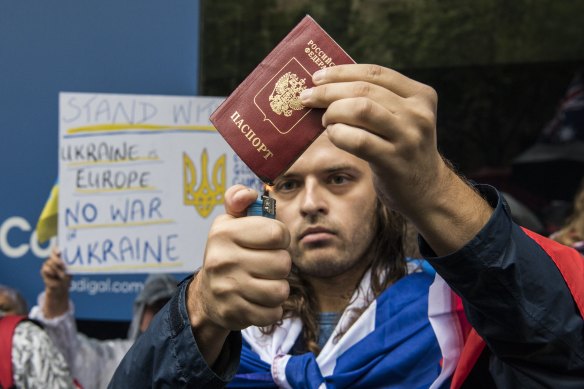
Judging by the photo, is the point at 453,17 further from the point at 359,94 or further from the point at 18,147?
the point at 359,94

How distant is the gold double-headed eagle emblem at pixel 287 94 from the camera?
1211mm

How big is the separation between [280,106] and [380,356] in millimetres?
816

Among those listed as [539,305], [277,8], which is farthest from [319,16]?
[539,305]

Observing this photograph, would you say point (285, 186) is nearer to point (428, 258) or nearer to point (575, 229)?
point (428, 258)

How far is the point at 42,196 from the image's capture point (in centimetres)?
354

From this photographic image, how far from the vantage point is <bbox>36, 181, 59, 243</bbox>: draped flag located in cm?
336

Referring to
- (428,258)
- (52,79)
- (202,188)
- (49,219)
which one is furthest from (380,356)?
(52,79)

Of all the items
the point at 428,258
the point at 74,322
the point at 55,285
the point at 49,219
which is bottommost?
the point at 74,322

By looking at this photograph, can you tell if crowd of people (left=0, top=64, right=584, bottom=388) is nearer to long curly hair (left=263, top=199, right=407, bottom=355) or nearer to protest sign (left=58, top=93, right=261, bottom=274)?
long curly hair (left=263, top=199, right=407, bottom=355)

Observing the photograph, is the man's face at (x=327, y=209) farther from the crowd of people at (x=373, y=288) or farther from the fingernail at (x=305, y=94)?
the fingernail at (x=305, y=94)

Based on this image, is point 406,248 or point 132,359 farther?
point 406,248

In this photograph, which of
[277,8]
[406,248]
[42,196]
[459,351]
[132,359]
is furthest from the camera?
[277,8]

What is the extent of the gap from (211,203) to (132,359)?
201cm

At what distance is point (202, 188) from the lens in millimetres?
3426
